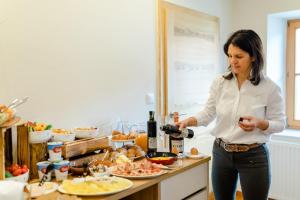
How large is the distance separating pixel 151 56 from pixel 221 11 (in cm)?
124

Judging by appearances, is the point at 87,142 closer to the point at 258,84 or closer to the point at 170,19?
the point at 258,84

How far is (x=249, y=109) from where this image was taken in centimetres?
187

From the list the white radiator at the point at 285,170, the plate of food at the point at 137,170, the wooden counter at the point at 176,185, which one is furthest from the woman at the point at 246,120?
the white radiator at the point at 285,170

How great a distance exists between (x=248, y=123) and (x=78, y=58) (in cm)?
106

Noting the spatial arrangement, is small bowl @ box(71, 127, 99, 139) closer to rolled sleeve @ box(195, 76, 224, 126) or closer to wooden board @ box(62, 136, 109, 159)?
wooden board @ box(62, 136, 109, 159)

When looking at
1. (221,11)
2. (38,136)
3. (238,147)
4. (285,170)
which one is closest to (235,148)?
(238,147)

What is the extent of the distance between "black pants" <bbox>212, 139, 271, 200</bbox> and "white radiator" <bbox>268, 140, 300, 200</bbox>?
1.47 m

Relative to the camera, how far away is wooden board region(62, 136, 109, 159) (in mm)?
1667

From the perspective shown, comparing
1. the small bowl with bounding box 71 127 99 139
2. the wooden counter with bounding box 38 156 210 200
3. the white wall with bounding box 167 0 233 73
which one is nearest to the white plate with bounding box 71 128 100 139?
the small bowl with bounding box 71 127 99 139

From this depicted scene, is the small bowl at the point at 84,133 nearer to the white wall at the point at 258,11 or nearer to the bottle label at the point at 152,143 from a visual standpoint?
the bottle label at the point at 152,143

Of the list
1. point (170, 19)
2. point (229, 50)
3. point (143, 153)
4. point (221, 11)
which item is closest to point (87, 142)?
point (143, 153)

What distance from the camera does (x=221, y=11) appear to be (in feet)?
11.2

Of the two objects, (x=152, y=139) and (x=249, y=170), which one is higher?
(x=152, y=139)

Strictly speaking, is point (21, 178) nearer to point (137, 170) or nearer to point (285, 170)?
point (137, 170)
